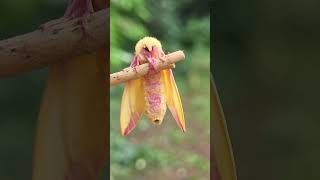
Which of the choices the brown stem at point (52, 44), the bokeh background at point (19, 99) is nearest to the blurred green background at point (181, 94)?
the brown stem at point (52, 44)

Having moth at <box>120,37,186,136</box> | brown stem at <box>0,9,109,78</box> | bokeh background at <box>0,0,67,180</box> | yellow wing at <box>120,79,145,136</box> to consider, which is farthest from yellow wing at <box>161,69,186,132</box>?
bokeh background at <box>0,0,67,180</box>

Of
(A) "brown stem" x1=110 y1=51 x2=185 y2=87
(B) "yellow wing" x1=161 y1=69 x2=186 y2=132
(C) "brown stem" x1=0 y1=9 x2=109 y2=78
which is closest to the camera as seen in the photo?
(C) "brown stem" x1=0 y1=9 x2=109 y2=78

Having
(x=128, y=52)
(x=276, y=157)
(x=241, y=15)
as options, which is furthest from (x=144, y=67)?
(x=276, y=157)

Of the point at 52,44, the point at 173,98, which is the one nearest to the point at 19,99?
the point at 52,44

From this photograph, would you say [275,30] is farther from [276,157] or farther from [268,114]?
[276,157]

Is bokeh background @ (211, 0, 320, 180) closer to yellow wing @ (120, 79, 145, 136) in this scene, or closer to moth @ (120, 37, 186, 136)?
moth @ (120, 37, 186, 136)

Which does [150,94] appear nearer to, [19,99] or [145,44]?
[145,44]
